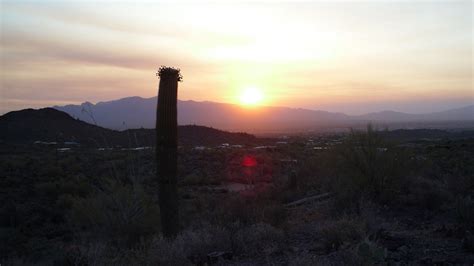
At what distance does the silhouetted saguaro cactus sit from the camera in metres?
11.6

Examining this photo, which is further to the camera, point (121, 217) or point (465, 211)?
point (121, 217)

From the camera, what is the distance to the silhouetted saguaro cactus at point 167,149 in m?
11.6

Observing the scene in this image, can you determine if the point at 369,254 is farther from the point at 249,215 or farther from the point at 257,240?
the point at 249,215

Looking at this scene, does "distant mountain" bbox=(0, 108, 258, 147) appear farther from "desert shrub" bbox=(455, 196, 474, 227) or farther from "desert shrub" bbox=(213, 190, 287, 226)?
"desert shrub" bbox=(455, 196, 474, 227)

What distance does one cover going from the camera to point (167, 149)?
1182 centimetres

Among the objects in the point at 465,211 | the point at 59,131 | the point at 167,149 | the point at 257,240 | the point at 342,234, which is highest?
the point at 167,149

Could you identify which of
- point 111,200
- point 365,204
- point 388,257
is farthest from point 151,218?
point 388,257

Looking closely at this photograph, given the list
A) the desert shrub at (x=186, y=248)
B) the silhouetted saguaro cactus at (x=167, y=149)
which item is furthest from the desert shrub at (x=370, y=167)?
the desert shrub at (x=186, y=248)

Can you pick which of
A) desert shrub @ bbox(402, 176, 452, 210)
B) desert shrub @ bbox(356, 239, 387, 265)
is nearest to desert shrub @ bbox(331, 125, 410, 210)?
desert shrub @ bbox(402, 176, 452, 210)

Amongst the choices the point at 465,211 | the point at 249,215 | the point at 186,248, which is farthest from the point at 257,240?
the point at 465,211

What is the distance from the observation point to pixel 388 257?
8219 mm

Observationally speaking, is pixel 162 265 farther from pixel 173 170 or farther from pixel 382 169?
pixel 382 169

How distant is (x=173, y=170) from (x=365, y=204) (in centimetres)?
545

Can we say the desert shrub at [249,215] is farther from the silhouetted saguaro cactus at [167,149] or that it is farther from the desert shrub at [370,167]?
the desert shrub at [370,167]
